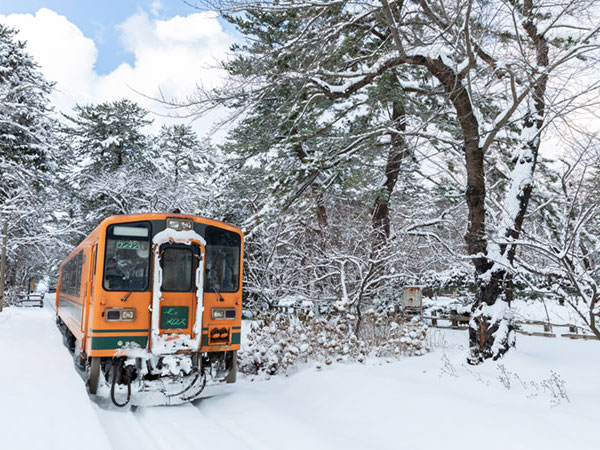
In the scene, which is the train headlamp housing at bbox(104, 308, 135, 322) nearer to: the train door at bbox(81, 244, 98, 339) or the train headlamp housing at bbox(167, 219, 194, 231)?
the train door at bbox(81, 244, 98, 339)

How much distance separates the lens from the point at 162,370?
6.46 metres

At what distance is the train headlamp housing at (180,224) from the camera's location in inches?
268

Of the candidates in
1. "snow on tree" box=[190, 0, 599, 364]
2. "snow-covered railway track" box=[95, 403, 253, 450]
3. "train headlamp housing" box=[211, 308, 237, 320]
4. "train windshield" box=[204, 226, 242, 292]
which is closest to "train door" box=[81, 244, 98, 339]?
"snow-covered railway track" box=[95, 403, 253, 450]

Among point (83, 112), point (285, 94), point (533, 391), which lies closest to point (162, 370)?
point (533, 391)

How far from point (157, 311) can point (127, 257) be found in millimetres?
885

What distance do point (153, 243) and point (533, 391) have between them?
542 centimetres

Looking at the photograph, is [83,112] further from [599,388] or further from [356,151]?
[599,388]

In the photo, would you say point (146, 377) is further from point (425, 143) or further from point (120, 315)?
point (425, 143)

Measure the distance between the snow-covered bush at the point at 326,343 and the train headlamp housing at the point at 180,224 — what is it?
3.06m

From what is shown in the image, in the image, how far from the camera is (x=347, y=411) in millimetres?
6105

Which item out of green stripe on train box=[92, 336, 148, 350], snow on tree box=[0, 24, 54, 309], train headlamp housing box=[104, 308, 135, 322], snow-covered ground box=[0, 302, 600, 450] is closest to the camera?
snow-covered ground box=[0, 302, 600, 450]

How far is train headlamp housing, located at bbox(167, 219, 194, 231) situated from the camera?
681 centimetres

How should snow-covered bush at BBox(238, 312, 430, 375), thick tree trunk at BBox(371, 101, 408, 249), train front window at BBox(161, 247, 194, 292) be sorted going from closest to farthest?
train front window at BBox(161, 247, 194, 292) → snow-covered bush at BBox(238, 312, 430, 375) → thick tree trunk at BBox(371, 101, 408, 249)

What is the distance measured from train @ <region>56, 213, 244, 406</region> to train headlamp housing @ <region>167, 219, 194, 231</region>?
0.05ft
